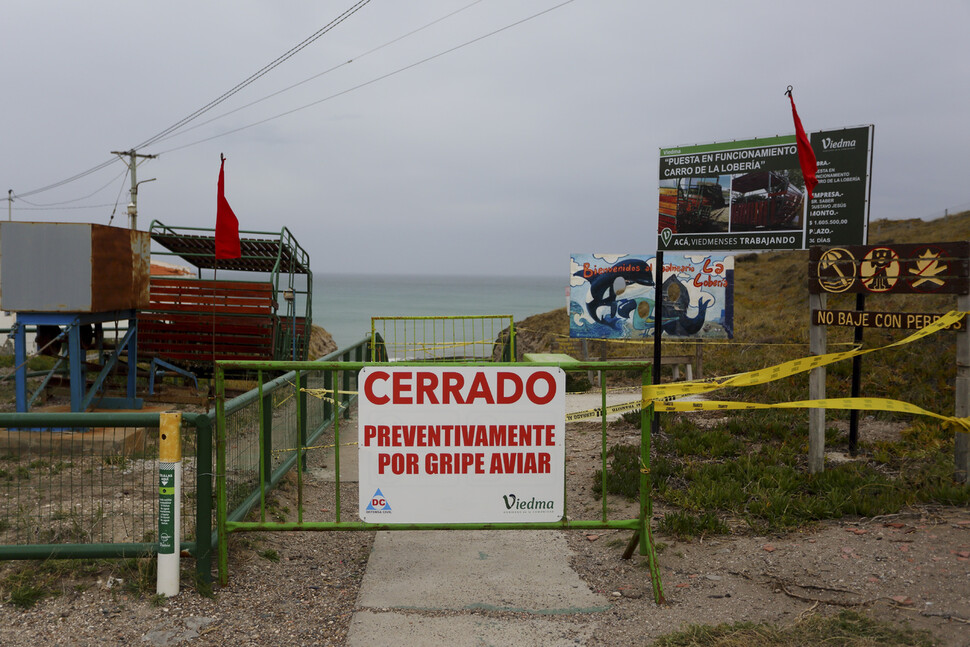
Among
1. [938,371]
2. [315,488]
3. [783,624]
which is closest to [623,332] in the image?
[938,371]

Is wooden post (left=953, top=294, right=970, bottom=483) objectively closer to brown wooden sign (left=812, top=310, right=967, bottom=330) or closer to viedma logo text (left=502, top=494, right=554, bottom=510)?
brown wooden sign (left=812, top=310, right=967, bottom=330)

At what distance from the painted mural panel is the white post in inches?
426

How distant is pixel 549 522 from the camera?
4848 millimetres

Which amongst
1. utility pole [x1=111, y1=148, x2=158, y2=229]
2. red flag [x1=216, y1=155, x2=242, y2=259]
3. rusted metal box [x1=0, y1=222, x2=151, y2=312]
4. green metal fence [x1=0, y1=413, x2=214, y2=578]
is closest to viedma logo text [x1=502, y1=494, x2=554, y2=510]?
green metal fence [x1=0, y1=413, x2=214, y2=578]

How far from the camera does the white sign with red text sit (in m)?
4.82

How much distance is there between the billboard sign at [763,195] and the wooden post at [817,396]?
44.2 inches

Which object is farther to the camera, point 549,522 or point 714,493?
point 714,493

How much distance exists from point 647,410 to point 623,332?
33.9 feet

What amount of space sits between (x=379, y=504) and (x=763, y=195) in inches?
244

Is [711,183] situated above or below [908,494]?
above

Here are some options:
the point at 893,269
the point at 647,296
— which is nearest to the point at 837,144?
the point at 893,269

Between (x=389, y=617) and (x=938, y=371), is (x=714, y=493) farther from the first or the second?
(x=938, y=371)

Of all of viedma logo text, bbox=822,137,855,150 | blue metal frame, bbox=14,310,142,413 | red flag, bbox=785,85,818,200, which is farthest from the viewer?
blue metal frame, bbox=14,310,142,413

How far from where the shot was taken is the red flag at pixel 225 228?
33.7 ft
